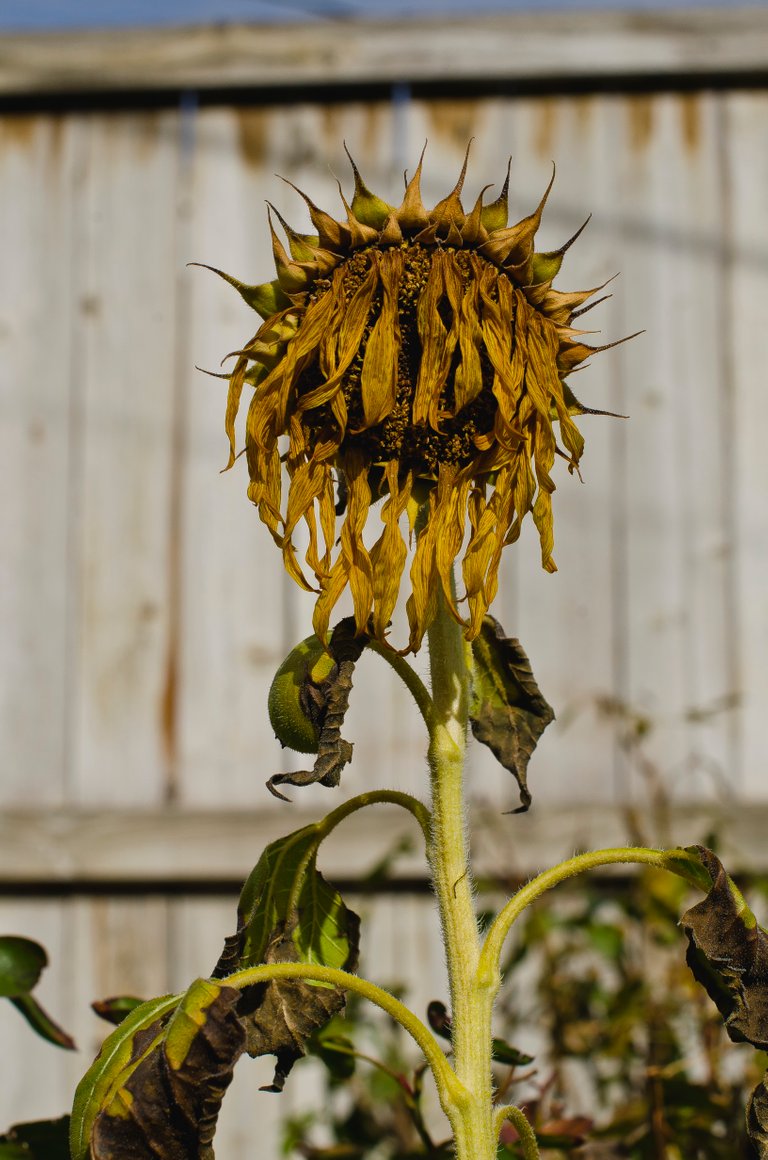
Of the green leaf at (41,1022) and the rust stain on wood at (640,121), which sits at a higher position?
the rust stain on wood at (640,121)

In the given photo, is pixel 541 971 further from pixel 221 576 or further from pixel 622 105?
pixel 622 105

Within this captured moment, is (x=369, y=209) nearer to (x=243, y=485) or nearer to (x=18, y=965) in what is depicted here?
(x=18, y=965)

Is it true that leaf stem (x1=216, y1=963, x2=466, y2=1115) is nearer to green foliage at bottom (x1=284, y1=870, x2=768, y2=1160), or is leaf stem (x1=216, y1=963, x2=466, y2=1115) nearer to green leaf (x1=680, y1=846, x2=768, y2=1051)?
green leaf (x1=680, y1=846, x2=768, y2=1051)

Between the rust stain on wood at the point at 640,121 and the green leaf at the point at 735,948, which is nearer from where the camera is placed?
the green leaf at the point at 735,948

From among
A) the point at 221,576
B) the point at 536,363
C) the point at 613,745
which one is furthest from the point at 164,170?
the point at 536,363

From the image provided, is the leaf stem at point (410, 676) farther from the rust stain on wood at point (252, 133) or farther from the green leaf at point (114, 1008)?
the rust stain on wood at point (252, 133)

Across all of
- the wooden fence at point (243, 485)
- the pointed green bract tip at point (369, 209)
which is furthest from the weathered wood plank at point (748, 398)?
the pointed green bract tip at point (369, 209)

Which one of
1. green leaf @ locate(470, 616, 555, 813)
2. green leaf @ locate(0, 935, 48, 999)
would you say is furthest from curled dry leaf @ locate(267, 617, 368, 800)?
green leaf @ locate(0, 935, 48, 999)
